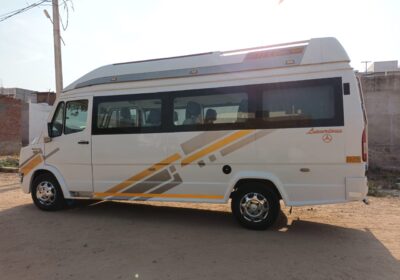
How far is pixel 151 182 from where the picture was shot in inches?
267

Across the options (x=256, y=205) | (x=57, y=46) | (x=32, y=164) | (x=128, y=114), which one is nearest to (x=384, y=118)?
(x=256, y=205)

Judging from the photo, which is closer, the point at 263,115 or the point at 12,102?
the point at 263,115

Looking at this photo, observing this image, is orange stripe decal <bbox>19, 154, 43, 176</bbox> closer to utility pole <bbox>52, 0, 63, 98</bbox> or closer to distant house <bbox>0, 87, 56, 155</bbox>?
utility pole <bbox>52, 0, 63, 98</bbox>

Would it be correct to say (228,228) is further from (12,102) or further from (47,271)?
(12,102)

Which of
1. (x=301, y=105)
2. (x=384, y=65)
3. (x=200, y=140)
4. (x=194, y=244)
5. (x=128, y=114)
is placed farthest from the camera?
(x=384, y=65)

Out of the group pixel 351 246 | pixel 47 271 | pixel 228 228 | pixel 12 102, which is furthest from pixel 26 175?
pixel 12 102

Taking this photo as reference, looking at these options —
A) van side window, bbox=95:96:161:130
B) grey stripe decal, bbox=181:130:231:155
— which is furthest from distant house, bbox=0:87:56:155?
grey stripe decal, bbox=181:130:231:155

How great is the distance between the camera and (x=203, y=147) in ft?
20.9

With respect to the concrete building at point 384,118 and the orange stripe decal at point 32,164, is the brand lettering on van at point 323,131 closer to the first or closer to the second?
the orange stripe decal at point 32,164

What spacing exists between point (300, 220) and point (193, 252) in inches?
105

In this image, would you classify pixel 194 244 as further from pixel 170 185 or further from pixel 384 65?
pixel 384 65

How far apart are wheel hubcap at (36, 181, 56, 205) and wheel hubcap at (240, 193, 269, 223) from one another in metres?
4.13

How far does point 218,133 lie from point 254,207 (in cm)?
140

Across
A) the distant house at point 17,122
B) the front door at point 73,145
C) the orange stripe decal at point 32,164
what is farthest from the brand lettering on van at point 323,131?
the distant house at point 17,122
